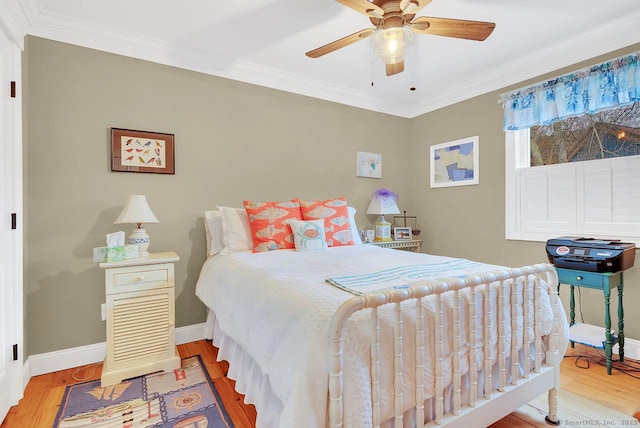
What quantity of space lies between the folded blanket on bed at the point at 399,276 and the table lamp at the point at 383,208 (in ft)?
5.39

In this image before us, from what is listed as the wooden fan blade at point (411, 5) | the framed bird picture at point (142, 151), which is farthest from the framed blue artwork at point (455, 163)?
the framed bird picture at point (142, 151)

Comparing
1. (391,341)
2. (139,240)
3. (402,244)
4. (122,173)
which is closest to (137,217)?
(139,240)

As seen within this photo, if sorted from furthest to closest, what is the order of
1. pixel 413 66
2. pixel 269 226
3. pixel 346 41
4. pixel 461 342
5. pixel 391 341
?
pixel 413 66 → pixel 269 226 → pixel 346 41 → pixel 461 342 → pixel 391 341

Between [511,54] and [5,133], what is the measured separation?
3784 mm

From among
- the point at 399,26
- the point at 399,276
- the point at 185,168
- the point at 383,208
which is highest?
the point at 399,26

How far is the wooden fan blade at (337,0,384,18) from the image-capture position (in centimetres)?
162

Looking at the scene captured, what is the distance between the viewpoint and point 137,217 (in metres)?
2.22

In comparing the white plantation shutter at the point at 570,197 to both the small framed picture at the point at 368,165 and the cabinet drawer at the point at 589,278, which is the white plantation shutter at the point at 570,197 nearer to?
the cabinet drawer at the point at 589,278

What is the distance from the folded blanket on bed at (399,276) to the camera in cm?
142

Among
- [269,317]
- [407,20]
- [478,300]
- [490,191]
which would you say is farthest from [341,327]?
[490,191]

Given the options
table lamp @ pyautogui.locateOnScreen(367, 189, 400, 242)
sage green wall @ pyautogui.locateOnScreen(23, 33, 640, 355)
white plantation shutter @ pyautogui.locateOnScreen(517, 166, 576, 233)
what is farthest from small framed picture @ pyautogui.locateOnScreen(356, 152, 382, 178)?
white plantation shutter @ pyautogui.locateOnScreen(517, 166, 576, 233)

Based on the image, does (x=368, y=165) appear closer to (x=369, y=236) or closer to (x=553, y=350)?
(x=369, y=236)

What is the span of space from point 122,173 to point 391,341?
7.87 feet

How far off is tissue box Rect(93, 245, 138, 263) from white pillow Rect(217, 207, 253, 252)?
0.64 meters
